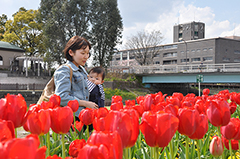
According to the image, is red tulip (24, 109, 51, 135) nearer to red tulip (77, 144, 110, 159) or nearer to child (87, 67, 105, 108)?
red tulip (77, 144, 110, 159)

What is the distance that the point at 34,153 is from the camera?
0.41 m

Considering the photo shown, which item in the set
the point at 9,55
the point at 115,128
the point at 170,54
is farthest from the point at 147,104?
the point at 170,54

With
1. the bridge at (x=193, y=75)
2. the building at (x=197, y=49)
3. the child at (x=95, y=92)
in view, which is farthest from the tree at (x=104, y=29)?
the child at (x=95, y=92)

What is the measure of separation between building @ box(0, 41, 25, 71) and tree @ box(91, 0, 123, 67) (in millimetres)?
14323

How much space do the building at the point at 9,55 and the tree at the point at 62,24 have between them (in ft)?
34.0

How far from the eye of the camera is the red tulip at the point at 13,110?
1.01 m

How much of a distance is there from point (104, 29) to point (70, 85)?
25962mm

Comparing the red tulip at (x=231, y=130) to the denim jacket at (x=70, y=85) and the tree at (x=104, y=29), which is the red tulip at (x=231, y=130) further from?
the tree at (x=104, y=29)

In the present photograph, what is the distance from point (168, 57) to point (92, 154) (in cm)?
6691

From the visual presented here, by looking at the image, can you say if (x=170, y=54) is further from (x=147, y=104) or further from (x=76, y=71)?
(x=147, y=104)

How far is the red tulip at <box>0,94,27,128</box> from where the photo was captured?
39.8 inches

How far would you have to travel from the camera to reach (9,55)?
3444 cm

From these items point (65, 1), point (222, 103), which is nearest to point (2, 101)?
point (222, 103)

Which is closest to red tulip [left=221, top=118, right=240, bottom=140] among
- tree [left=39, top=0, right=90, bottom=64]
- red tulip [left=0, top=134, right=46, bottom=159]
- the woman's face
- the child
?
red tulip [left=0, top=134, right=46, bottom=159]
